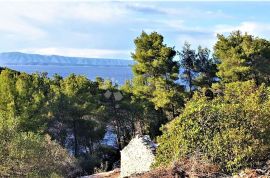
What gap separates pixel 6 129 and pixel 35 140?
153 cm

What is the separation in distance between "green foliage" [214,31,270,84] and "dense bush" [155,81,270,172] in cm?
3499

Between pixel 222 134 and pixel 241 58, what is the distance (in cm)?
3789

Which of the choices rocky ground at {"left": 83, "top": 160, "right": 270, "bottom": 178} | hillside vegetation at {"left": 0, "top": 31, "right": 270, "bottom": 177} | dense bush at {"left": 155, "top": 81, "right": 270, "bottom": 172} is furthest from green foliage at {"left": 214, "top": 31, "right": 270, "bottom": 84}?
rocky ground at {"left": 83, "top": 160, "right": 270, "bottom": 178}

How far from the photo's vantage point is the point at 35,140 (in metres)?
24.4

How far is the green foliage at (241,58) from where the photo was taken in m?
50.6

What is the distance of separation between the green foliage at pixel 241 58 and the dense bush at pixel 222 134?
3499 cm

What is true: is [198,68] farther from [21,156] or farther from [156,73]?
[21,156]

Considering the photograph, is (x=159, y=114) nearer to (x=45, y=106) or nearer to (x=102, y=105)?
(x=102, y=105)

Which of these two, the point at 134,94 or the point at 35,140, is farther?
the point at 134,94

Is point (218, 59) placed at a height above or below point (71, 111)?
above

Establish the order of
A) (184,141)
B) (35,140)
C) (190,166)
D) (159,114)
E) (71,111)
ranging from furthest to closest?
(159,114)
(71,111)
(35,140)
(184,141)
(190,166)

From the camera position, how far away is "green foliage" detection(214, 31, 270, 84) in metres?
50.6

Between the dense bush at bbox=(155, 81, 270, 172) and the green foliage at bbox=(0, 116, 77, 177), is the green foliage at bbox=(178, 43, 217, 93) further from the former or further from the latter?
the dense bush at bbox=(155, 81, 270, 172)

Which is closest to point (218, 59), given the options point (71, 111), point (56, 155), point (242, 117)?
point (71, 111)
